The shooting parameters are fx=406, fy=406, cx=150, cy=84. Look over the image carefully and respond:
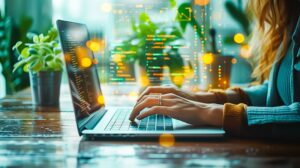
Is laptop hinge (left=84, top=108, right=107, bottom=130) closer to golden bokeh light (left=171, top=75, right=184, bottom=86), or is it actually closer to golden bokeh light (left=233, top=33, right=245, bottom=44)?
golden bokeh light (left=171, top=75, right=184, bottom=86)

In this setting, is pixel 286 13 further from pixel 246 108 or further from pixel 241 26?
pixel 241 26

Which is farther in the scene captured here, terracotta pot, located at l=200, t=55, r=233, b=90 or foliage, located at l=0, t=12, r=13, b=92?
foliage, located at l=0, t=12, r=13, b=92

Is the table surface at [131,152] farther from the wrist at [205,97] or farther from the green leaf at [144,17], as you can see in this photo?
the green leaf at [144,17]

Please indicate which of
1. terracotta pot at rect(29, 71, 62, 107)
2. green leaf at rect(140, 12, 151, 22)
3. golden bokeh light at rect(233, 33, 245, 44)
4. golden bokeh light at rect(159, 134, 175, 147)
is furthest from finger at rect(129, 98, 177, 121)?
golden bokeh light at rect(233, 33, 245, 44)

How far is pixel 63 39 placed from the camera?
0.97 metres

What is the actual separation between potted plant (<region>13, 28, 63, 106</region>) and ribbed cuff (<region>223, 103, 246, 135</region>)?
0.70 metres

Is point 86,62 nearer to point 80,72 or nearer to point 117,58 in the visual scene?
point 80,72

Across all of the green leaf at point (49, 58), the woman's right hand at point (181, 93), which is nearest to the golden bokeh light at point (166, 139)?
the woman's right hand at point (181, 93)

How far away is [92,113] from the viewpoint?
3.46 ft

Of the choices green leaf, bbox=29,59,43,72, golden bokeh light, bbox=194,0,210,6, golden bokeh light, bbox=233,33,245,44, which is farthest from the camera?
golden bokeh light, bbox=233,33,245,44

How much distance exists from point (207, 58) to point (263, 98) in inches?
18.0

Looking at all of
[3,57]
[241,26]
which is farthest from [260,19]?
[3,57]

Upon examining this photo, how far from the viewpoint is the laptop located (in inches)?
34.3

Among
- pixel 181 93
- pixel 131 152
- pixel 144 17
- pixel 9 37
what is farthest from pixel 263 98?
pixel 9 37
